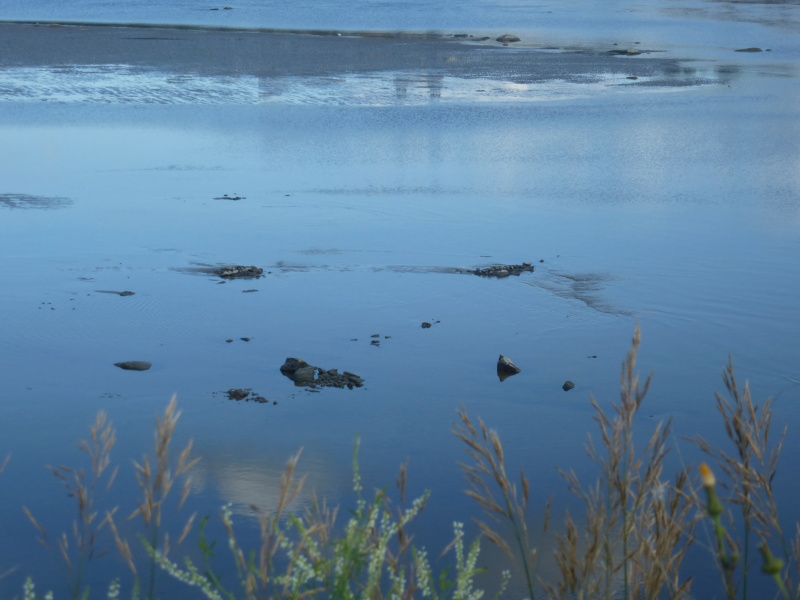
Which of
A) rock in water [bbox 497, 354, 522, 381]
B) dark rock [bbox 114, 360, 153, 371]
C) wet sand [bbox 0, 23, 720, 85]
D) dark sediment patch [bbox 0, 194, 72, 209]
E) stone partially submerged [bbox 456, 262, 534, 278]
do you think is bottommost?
dark rock [bbox 114, 360, 153, 371]

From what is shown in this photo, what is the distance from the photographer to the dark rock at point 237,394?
482 cm

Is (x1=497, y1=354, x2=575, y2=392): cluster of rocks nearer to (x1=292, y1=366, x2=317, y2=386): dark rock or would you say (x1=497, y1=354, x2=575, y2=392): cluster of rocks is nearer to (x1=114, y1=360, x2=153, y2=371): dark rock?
(x1=292, y1=366, x2=317, y2=386): dark rock

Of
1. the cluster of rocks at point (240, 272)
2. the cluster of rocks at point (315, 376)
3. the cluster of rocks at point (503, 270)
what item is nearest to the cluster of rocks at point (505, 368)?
the cluster of rocks at point (315, 376)

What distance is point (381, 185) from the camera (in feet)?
31.7

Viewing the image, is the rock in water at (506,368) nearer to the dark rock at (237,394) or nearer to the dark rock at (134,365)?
the dark rock at (237,394)

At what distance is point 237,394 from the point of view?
4.84 meters

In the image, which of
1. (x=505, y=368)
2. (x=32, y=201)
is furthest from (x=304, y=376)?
(x=32, y=201)

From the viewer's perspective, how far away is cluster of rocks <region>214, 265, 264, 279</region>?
22.4 ft

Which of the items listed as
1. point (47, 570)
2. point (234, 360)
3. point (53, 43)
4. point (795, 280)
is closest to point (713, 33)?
Answer: point (53, 43)

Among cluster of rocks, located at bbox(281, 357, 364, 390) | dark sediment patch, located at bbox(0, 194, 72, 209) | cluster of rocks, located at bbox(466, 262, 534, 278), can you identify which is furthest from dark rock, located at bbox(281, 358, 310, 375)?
dark sediment patch, located at bbox(0, 194, 72, 209)

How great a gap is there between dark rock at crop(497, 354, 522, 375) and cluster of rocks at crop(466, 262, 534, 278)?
5.51 feet

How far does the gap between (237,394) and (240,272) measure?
6.95 ft

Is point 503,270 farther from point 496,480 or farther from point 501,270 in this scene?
point 496,480

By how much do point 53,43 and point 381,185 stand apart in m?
19.4
